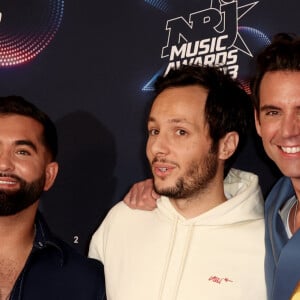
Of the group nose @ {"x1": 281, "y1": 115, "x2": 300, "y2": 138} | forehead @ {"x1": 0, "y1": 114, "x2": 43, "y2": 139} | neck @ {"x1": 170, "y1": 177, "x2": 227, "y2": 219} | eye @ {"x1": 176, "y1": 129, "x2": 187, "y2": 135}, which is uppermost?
nose @ {"x1": 281, "y1": 115, "x2": 300, "y2": 138}

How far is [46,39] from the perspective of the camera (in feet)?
7.90

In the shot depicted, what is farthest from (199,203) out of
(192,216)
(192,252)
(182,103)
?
(182,103)

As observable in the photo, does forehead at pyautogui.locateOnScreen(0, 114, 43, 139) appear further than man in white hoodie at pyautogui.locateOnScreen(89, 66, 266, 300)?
Yes

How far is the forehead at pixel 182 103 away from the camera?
5.58 ft

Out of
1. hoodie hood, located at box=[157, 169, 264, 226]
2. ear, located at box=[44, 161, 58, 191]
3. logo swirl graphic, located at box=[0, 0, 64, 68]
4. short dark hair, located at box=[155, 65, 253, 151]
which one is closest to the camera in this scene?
hoodie hood, located at box=[157, 169, 264, 226]

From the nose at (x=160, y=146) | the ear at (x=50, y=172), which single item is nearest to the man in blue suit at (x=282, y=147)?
the nose at (x=160, y=146)

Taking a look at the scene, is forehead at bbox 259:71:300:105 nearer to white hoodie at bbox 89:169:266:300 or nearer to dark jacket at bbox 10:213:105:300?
white hoodie at bbox 89:169:266:300

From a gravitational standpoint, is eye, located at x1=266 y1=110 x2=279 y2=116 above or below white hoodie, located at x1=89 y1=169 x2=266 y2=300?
above

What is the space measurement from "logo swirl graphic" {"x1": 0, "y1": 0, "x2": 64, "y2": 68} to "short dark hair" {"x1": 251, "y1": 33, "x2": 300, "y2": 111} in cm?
106

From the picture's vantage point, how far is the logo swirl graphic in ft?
7.91

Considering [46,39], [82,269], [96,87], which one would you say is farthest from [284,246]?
[46,39]

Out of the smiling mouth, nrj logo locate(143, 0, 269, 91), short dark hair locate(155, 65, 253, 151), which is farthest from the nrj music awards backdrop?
the smiling mouth

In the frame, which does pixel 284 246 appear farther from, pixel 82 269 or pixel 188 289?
pixel 82 269

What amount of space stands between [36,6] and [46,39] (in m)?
0.17
